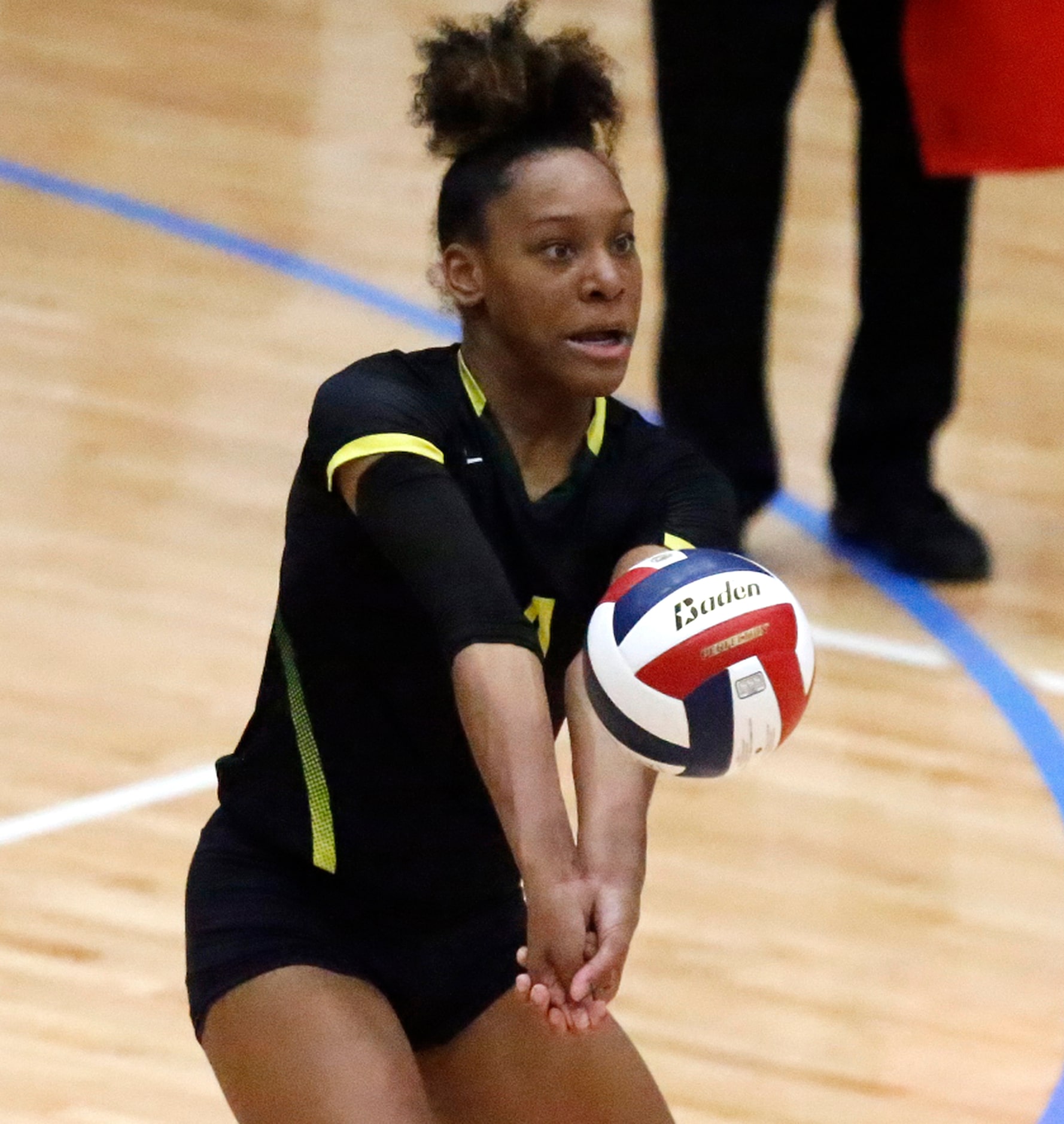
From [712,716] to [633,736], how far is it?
92mm

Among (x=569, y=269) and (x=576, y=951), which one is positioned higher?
(x=569, y=269)

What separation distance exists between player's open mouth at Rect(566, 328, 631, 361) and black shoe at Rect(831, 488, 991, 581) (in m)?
3.12

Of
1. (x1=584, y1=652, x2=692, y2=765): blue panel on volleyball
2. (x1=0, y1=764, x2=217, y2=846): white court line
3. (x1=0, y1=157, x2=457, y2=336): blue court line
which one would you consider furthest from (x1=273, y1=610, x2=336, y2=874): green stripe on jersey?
(x1=0, y1=157, x2=457, y2=336): blue court line

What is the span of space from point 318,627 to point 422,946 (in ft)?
1.38

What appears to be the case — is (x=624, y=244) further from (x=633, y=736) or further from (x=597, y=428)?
(x=633, y=736)

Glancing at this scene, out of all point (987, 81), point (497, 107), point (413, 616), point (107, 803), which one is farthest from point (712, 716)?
point (987, 81)

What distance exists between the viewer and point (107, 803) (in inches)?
175

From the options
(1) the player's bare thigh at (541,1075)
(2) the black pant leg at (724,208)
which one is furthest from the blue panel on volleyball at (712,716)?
(2) the black pant leg at (724,208)

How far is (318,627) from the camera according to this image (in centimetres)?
277

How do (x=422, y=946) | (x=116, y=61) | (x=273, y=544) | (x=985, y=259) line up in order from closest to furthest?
1. (x=422, y=946)
2. (x=273, y=544)
3. (x=985, y=259)
4. (x=116, y=61)

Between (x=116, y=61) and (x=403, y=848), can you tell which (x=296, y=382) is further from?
(x=403, y=848)

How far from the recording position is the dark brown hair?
2.72 m

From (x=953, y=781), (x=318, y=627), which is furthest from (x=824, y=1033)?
(x=318, y=627)

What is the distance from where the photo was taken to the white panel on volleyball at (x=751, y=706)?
248 centimetres
